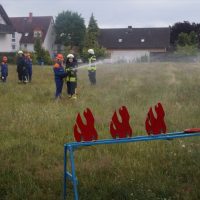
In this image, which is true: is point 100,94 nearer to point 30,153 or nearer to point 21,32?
point 30,153

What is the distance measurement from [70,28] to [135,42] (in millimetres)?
10795

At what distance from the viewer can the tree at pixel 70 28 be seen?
2904 inches

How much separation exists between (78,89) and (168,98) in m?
4.12

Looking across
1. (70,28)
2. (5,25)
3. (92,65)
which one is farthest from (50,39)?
(92,65)

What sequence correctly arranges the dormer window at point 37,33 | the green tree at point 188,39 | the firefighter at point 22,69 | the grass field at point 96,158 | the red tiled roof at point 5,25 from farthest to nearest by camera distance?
the dormer window at point 37,33 → the green tree at point 188,39 → the red tiled roof at point 5,25 → the firefighter at point 22,69 → the grass field at point 96,158

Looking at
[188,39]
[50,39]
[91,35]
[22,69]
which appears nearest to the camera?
[22,69]

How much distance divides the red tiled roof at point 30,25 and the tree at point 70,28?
2.17 m

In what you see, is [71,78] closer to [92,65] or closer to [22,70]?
[92,65]

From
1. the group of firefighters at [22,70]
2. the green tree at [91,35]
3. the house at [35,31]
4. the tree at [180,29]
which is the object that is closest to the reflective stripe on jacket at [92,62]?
the group of firefighters at [22,70]

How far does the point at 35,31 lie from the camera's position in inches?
3019

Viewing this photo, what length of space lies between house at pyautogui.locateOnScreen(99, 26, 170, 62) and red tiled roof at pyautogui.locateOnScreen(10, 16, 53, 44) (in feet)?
29.4

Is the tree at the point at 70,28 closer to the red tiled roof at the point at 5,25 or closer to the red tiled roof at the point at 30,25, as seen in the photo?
the red tiled roof at the point at 30,25

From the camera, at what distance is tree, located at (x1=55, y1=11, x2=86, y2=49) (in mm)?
73750

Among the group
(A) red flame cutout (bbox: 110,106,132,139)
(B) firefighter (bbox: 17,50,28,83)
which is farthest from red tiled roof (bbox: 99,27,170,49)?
(A) red flame cutout (bbox: 110,106,132,139)
